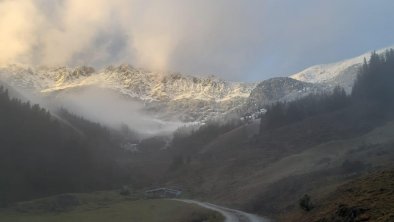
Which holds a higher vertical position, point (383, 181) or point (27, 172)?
point (27, 172)

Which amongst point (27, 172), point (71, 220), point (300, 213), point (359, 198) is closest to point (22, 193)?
point (27, 172)

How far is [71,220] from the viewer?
11594cm

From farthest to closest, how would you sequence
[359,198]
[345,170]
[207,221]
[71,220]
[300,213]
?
[345,170], [71,220], [207,221], [300,213], [359,198]

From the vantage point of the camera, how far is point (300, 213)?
73.2 metres

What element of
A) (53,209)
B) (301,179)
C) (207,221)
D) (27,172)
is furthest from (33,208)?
(301,179)

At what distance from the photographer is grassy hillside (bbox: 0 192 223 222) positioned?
A: 359ft

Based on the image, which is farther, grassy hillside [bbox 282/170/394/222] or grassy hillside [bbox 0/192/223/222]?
grassy hillside [bbox 0/192/223/222]

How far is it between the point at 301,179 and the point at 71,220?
204 feet

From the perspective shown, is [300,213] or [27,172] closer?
[300,213]

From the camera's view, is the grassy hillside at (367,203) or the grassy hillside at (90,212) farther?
the grassy hillside at (90,212)

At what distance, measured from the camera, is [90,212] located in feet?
437

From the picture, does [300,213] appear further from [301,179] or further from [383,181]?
[301,179]

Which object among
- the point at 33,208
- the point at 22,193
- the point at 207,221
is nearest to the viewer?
the point at 207,221

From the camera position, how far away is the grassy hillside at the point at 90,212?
10944 cm
